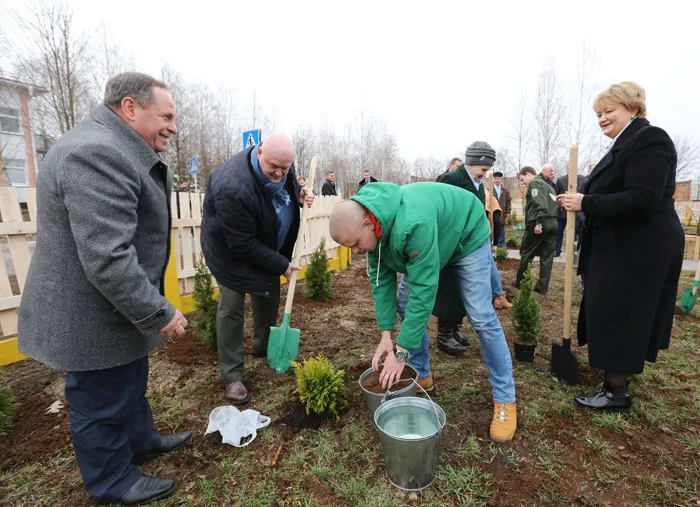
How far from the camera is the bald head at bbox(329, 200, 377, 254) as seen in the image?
2.00 m

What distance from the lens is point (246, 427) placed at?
8.63 feet

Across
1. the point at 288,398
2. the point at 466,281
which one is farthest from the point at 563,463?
the point at 288,398

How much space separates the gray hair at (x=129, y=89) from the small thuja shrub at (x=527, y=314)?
337cm

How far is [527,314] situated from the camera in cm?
355

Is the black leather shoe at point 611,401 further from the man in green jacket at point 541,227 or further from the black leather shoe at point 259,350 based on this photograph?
the man in green jacket at point 541,227

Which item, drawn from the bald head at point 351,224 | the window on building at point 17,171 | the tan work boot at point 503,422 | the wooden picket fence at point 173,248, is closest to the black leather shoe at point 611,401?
the tan work boot at point 503,422

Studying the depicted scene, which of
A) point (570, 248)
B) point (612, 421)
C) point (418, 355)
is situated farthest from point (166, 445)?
point (570, 248)

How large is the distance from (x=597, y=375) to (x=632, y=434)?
0.84 meters

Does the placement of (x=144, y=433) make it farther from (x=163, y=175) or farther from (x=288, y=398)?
(x=163, y=175)

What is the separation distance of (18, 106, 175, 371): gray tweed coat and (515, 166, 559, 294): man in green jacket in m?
5.70

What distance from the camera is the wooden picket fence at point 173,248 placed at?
145 inches

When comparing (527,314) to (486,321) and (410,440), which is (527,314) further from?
(410,440)

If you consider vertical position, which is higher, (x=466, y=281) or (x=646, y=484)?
(x=466, y=281)

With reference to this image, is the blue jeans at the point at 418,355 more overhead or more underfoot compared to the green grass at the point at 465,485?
more overhead
